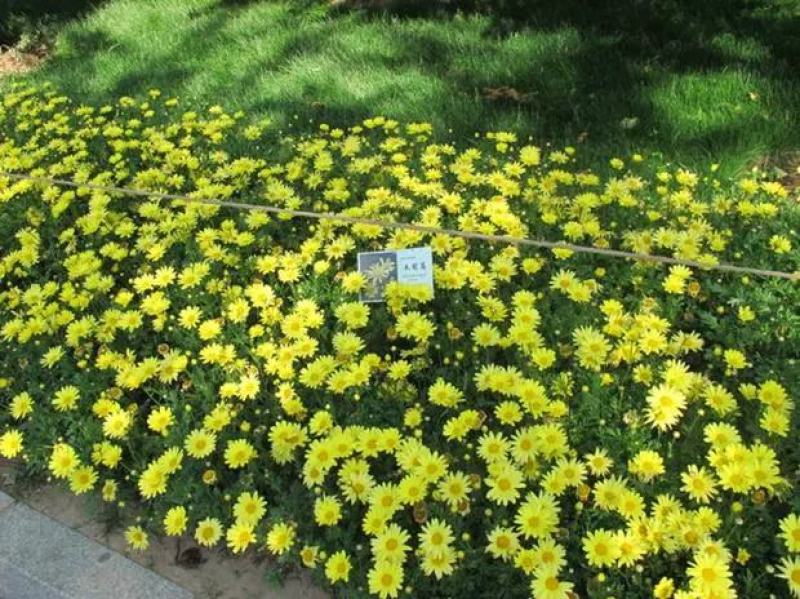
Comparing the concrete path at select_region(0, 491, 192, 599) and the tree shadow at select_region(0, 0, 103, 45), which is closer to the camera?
the concrete path at select_region(0, 491, 192, 599)

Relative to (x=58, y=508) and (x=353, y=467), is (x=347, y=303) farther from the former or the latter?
(x=58, y=508)

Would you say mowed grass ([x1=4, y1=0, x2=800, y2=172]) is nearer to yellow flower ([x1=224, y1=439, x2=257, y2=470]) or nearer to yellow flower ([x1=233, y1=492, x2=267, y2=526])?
yellow flower ([x1=224, y1=439, x2=257, y2=470])

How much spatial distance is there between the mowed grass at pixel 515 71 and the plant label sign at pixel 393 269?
1500 mm

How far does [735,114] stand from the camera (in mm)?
4402

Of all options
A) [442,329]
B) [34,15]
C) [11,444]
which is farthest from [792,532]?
[34,15]

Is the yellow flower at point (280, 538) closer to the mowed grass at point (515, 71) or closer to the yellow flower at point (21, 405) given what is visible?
the yellow flower at point (21, 405)

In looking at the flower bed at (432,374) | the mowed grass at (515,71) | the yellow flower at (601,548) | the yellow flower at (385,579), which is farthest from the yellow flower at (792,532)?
the mowed grass at (515,71)

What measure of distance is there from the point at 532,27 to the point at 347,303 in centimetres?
363

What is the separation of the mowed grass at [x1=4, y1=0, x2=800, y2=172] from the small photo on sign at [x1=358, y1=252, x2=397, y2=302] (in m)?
1.56

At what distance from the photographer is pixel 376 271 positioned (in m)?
3.18

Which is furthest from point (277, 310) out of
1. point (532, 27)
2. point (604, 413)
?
point (532, 27)

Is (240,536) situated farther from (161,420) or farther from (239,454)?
(161,420)

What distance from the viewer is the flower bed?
2293 millimetres

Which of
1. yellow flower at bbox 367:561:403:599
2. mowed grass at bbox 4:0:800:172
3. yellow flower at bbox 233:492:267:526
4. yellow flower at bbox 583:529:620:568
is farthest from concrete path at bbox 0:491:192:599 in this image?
mowed grass at bbox 4:0:800:172
